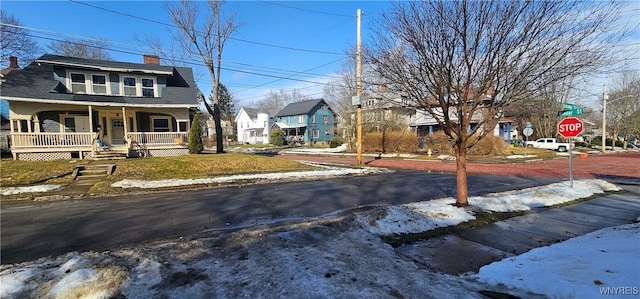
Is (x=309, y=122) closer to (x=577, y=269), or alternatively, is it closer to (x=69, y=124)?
(x=69, y=124)

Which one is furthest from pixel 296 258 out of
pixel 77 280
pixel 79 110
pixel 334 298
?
pixel 79 110

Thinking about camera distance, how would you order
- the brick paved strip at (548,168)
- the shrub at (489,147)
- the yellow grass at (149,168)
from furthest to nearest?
the shrub at (489,147)
the brick paved strip at (548,168)
the yellow grass at (149,168)

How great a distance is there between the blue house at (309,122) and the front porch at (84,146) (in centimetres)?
3436

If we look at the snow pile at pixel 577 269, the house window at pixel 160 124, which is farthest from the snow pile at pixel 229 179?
the snow pile at pixel 577 269

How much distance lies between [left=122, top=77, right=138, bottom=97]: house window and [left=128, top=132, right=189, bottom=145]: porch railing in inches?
141

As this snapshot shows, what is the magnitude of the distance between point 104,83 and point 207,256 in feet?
70.7

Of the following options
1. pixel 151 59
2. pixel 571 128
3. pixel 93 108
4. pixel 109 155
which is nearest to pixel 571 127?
pixel 571 128

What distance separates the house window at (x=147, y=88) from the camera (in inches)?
840

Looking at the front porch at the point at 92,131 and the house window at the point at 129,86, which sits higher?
the house window at the point at 129,86

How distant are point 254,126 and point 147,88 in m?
44.0

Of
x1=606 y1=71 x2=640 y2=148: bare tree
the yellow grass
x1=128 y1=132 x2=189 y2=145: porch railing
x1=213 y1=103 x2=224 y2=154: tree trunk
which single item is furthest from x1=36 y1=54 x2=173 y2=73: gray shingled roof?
x1=606 y1=71 x2=640 y2=148: bare tree

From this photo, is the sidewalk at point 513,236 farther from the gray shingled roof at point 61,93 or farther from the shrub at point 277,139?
the shrub at point 277,139

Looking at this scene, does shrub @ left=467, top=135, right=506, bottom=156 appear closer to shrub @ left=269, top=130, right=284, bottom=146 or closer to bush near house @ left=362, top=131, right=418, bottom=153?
bush near house @ left=362, top=131, right=418, bottom=153

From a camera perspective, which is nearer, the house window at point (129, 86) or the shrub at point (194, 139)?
the house window at point (129, 86)
